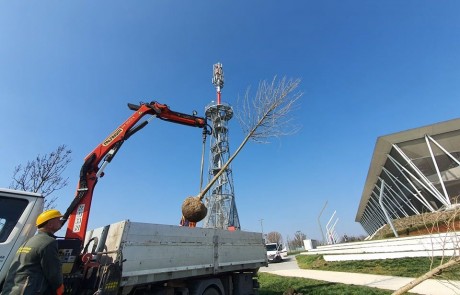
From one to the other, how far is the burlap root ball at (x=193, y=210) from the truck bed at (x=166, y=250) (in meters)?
1.05

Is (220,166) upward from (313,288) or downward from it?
upward

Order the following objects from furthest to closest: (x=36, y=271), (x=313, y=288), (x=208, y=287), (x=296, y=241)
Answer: (x=296, y=241) < (x=313, y=288) < (x=208, y=287) < (x=36, y=271)

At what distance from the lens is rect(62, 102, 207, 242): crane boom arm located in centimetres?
620

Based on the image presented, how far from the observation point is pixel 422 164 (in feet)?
72.8

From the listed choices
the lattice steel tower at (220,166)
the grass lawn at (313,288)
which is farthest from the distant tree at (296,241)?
the grass lawn at (313,288)

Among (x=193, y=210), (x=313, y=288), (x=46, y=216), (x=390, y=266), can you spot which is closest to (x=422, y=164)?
(x=390, y=266)

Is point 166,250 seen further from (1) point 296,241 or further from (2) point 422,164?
(1) point 296,241

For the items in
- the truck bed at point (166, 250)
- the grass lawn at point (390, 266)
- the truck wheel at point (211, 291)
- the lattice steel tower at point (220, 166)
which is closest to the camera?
the truck bed at point (166, 250)

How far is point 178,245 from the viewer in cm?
569

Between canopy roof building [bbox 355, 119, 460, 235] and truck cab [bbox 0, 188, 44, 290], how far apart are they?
20.1 meters

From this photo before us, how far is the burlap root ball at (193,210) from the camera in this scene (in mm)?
7867

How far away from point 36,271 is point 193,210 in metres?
4.47

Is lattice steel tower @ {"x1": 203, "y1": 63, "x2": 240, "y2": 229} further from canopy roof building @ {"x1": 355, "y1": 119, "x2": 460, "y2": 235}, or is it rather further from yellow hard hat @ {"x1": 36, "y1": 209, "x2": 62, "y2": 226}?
Answer: yellow hard hat @ {"x1": 36, "y1": 209, "x2": 62, "y2": 226}

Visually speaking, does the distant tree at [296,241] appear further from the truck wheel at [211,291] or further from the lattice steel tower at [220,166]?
the truck wheel at [211,291]
